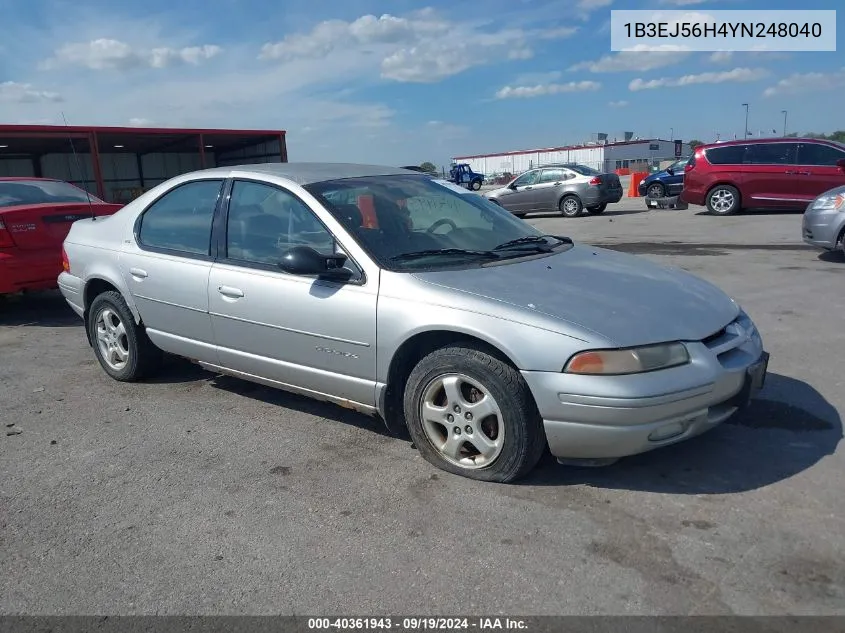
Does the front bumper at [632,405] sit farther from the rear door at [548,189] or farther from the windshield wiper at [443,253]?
the rear door at [548,189]

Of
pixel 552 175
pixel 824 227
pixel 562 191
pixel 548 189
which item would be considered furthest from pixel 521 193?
pixel 824 227

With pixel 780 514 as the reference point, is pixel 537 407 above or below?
above

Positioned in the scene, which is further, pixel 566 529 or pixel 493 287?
pixel 493 287

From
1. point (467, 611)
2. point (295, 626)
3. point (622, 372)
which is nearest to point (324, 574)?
point (295, 626)

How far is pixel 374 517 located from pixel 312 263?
132cm

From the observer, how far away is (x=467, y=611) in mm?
2475

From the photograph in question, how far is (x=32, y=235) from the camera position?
7.04 metres

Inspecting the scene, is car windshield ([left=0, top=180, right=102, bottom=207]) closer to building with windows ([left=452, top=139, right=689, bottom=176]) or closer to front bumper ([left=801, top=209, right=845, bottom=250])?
front bumper ([left=801, top=209, right=845, bottom=250])

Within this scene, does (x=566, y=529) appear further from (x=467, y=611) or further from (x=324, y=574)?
(x=324, y=574)

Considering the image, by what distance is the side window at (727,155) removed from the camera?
15305mm

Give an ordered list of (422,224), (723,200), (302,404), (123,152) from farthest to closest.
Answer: (123,152)
(723,200)
(302,404)
(422,224)

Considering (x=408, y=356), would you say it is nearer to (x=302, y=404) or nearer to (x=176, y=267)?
(x=302, y=404)

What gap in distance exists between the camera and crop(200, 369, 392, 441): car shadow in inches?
167

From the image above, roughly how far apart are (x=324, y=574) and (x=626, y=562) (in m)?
1.16
